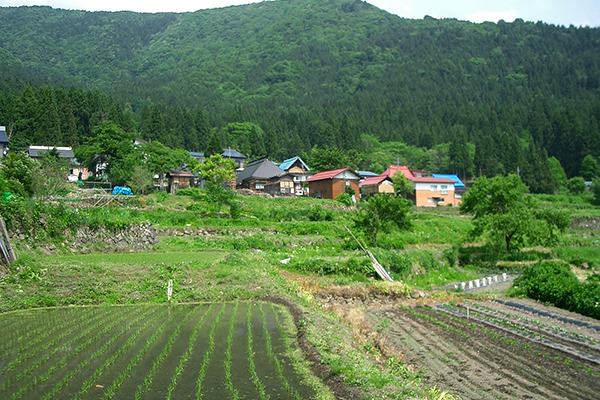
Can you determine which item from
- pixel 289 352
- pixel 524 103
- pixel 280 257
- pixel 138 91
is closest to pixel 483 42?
pixel 524 103

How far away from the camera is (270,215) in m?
36.6

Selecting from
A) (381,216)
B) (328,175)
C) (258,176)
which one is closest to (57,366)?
(381,216)

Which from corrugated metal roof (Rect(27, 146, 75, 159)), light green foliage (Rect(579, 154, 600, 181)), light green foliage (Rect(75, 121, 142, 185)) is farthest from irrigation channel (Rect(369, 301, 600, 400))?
light green foliage (Rect(579, 154, 600, 181))

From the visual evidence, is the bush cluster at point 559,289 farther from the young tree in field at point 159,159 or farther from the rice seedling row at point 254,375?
the young tree in field at point 159,159

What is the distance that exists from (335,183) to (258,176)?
951 centimetres

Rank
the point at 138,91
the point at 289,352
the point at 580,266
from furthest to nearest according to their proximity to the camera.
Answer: the point at 138,91 < the point at 580,266 < the point at 289,352

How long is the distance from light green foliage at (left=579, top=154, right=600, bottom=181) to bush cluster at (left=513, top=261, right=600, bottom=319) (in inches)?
2747

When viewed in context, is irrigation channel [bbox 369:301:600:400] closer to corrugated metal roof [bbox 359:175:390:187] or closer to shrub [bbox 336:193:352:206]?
shrub [bbox 336:193:352:206]

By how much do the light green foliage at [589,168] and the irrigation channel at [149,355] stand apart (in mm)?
82746

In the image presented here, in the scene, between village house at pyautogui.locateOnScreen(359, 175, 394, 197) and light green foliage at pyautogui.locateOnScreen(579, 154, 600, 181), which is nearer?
village house at pyautogui.locateOnScreen(359, 175, 394, 197)

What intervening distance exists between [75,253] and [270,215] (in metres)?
17.1

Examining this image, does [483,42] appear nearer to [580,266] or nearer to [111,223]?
[580,266]

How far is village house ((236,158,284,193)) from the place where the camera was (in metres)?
53.4

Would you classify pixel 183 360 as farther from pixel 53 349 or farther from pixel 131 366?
pixel 53 349
